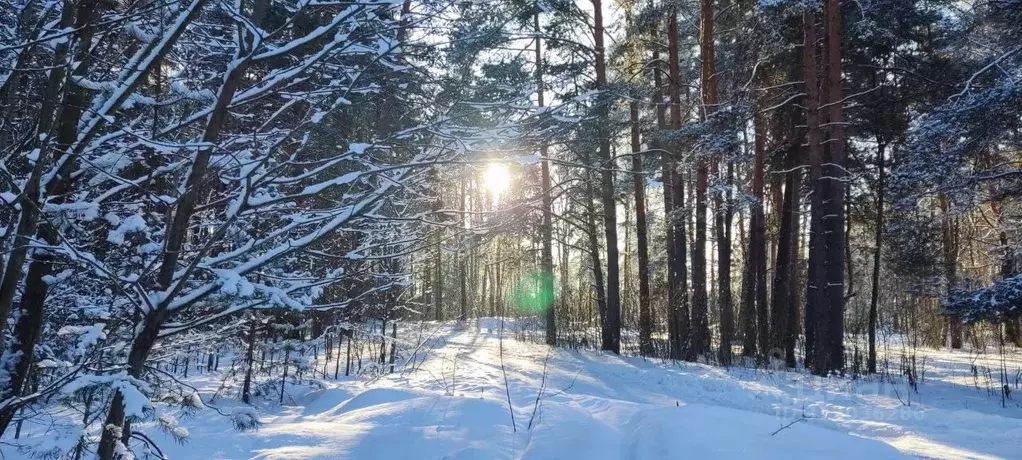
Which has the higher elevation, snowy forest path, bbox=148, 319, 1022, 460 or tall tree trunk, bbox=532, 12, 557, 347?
tall tree trunk, bbox=532, 12, 557, 347

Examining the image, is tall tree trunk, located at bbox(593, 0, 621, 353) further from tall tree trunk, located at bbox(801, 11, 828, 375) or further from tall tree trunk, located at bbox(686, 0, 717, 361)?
tall tree trunk, located at bbox(801, 11, 828, 375)

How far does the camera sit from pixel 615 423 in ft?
13.3

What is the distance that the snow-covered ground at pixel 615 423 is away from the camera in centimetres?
345

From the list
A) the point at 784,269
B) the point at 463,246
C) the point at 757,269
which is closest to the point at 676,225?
the point at 757,269

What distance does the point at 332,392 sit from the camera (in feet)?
23.6

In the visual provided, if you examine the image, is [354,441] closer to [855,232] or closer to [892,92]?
[892,92]

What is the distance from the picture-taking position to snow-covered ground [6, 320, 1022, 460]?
3.45 metres

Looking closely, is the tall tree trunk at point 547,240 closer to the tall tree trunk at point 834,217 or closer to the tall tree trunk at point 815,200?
the tall tree trunk at point 815,200

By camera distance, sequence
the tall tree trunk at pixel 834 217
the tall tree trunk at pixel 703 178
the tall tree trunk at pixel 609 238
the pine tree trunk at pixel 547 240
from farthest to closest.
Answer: the pine tree trunk at pixel 547 240 < the tall tree trunk at pixel 609 238 < the tall tree trunk at pixel 703 178 < the tall tree trunk at pixel 834 217

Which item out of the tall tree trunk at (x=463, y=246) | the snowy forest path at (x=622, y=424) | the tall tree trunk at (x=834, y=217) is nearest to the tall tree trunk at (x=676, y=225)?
the tall tree trunk at (x=834, y=217)

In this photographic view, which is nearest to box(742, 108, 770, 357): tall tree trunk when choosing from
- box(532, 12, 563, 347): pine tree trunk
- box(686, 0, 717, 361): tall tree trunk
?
box(686, 0, 717, 361): tall tree trunk

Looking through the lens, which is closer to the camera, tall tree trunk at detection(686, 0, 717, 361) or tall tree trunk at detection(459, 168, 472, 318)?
tall tree trunk at detection(459, 168, 472, 318)

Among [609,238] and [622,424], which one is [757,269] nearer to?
[609,238]

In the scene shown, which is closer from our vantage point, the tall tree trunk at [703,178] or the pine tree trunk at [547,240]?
the tall tree trunk at [703,178]
